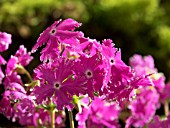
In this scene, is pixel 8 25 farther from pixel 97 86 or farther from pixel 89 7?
pixel 97 86

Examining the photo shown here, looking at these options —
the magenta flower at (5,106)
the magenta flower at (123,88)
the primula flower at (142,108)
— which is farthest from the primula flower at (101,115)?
the magenta flower at (123,88)

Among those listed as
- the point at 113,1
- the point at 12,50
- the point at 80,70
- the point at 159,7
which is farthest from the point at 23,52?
the point at 159,7

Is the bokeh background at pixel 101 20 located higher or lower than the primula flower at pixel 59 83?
higher

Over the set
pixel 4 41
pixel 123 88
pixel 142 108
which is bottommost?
pixel 123 88

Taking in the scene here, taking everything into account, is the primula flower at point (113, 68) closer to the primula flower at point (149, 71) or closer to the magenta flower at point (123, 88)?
the magenta flower at point (123, 88)

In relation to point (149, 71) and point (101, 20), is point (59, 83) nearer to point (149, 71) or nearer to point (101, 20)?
point (149, 71)

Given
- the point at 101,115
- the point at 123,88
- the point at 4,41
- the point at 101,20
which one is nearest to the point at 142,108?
the point at 101,115

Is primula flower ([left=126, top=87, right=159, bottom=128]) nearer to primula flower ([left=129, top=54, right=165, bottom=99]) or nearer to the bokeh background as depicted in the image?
primula flower ([left=129, top=54, right=165, bottom=99])
